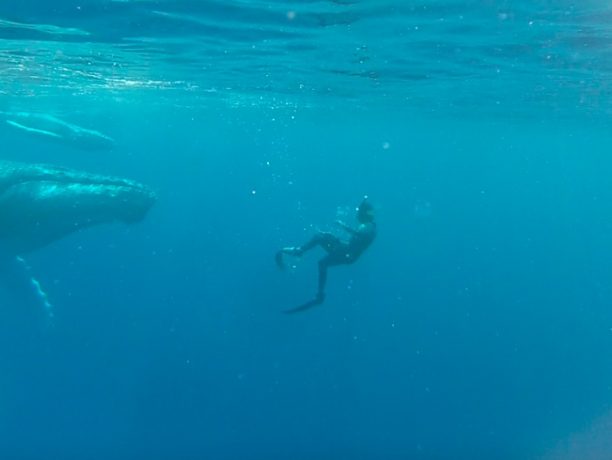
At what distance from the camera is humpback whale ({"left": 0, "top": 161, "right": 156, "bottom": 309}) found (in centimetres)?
1772

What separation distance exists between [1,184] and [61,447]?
8490mm

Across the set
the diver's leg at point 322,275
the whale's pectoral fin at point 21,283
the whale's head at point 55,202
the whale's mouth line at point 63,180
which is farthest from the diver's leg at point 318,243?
the whale's pectoral fin at point 21,283

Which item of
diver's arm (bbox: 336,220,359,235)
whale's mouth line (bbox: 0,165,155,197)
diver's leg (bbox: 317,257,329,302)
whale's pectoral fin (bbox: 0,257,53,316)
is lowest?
whale's pectoral fin (bbox: 0,257,53,316)

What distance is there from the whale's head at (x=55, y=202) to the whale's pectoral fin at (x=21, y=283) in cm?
40

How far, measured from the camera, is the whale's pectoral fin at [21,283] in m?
18.2

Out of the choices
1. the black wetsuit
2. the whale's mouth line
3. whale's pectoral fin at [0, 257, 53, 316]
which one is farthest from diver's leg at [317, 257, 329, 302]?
whale's pectoral fin at [0, 257, 53, 316]

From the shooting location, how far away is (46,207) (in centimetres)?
1805

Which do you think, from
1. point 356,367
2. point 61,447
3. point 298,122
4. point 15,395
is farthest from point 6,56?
point 298,122

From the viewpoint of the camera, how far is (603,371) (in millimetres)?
29656

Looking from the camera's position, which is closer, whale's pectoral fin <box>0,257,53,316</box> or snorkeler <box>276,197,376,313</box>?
snorkeler <box>276,197,376,313</box>

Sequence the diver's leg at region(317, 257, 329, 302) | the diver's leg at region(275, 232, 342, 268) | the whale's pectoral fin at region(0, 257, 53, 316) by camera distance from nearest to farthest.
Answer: the diver's leg at region(275, 232, 342, 268), the diver's leg at region(317, 257, 329, 302), the whale's pectoral fin at region(0, 257, 53, 316)

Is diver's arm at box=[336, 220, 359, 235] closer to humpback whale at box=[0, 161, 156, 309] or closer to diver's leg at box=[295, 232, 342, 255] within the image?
diver's leg at box=[295, 232, 342, 255]

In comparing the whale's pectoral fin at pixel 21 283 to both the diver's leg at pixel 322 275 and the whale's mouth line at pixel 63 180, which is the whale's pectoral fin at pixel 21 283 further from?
the diver's leg at pixel 322 275

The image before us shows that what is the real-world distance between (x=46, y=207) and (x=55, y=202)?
1.00 ft
